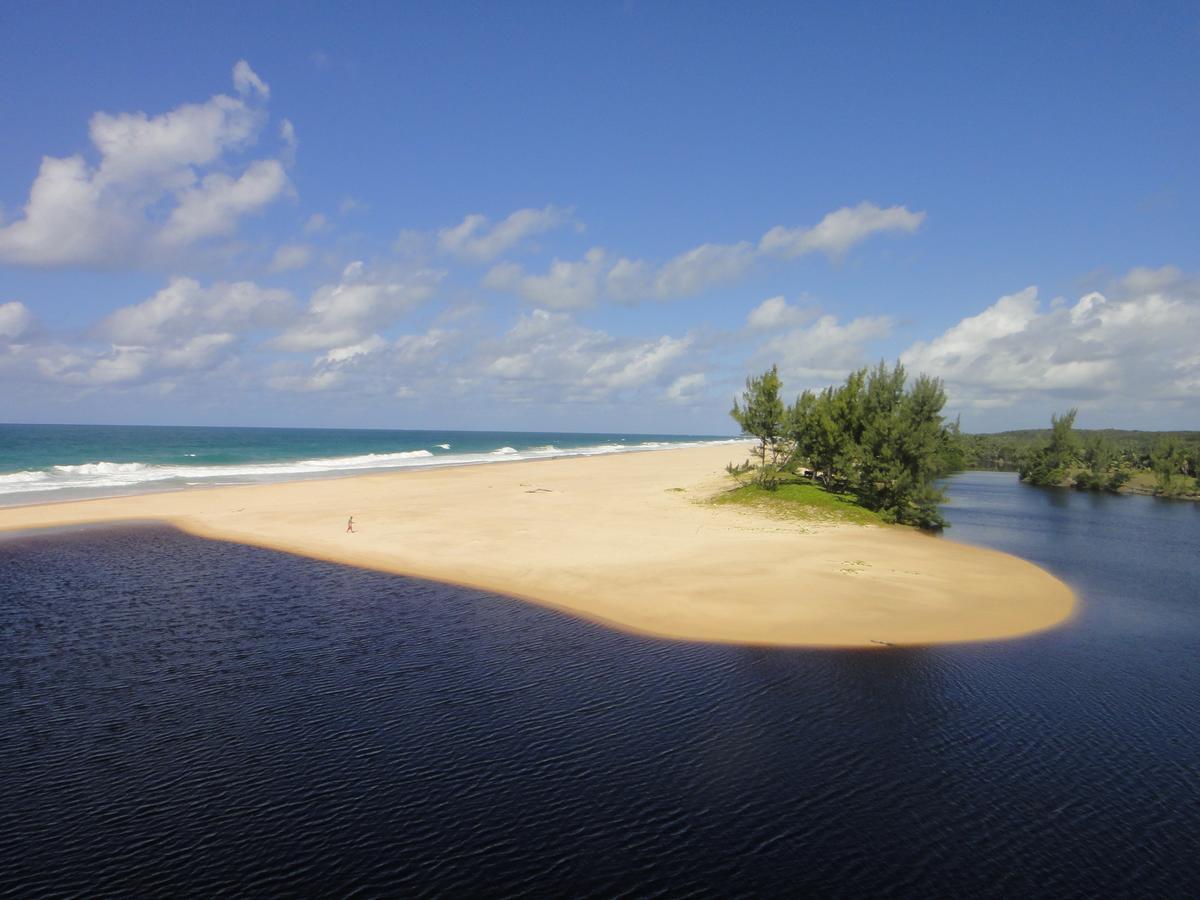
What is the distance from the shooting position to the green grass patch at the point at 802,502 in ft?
136

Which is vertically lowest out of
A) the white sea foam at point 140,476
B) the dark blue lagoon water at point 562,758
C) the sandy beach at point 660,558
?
the dark blue lagoon water at point 562,758

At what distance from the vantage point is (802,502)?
143ft

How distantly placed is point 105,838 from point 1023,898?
1271 centimetres

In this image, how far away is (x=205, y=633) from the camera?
63.8 feet

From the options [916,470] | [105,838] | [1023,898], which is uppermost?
[916,470]

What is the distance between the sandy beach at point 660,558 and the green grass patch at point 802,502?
184cm

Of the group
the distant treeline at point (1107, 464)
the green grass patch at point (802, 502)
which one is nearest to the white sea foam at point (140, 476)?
the green grass patch at point (802, 502)

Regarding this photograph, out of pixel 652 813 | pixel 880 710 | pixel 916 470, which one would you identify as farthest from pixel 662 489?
pixel 652 813

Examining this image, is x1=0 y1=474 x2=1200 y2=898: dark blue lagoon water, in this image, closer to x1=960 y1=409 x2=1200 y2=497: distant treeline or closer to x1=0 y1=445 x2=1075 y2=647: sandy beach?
A: x1=0 y1=445 x2=1075 y2=647: sandy beach

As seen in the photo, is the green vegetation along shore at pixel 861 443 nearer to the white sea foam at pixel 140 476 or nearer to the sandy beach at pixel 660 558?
the sandy beach at pixel 660 558

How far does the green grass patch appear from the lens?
41469 mm

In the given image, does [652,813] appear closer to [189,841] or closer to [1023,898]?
[1023,898]

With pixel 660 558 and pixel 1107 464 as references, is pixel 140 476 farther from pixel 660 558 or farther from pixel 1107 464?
pixel 1107 464

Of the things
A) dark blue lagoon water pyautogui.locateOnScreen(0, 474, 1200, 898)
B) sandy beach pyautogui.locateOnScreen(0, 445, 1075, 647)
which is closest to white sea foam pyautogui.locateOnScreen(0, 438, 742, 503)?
sandy beach pyautogui.locateOnScreen(0, 445, 1075, 647)
